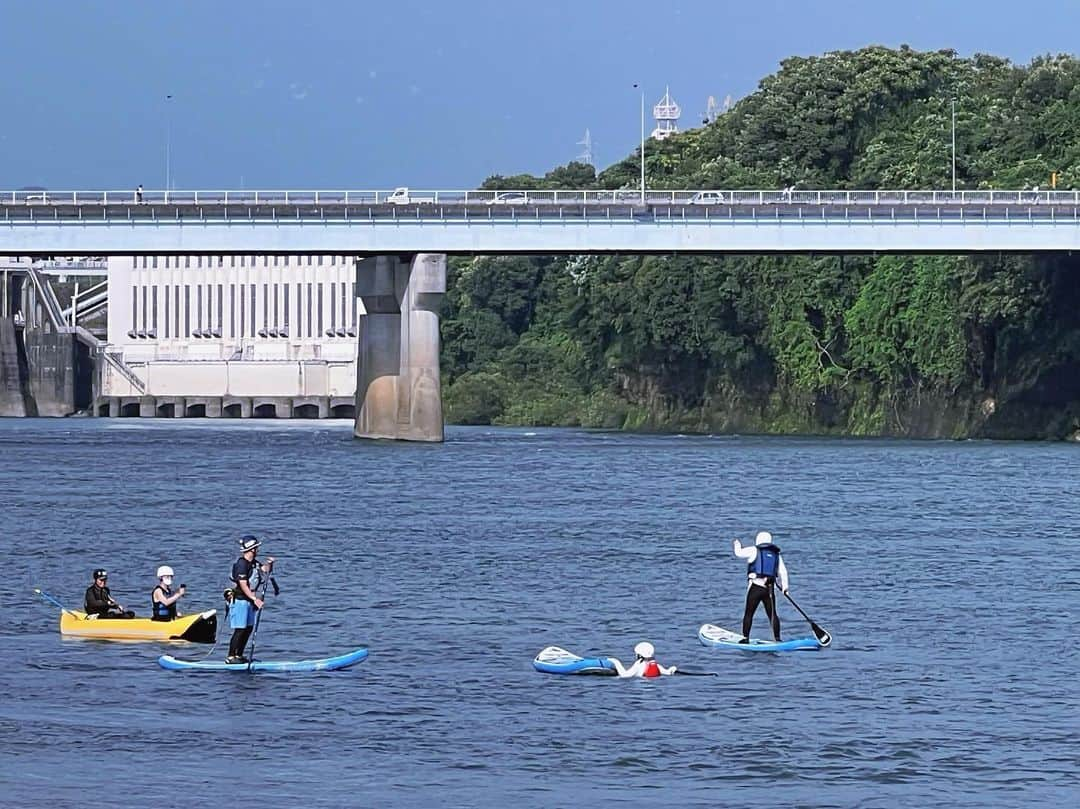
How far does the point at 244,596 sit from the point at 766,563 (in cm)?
877

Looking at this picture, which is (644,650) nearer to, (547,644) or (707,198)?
(547,644)

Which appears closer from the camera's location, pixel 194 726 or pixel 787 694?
pixel 194 726

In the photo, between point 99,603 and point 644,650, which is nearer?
point 644,650

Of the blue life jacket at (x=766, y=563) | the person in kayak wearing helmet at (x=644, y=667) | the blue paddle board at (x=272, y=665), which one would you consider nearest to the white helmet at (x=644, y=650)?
the person in kayak wearing helmet at (x=644, y=667)

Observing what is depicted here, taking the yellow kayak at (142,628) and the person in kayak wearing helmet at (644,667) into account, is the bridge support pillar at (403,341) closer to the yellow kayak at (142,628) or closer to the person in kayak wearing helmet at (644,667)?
the yellow kayak at (142,628)

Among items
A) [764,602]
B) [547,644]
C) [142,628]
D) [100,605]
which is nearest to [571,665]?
[547,644]

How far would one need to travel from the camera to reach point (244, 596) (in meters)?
36.8

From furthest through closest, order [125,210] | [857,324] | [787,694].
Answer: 1. [857,324]
2. [125,210]
3. [787,694]

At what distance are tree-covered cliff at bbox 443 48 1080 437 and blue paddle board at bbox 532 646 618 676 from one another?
3520 inches

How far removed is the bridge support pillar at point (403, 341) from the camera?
11894 cm

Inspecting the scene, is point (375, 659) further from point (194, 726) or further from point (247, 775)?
point (247, 775)

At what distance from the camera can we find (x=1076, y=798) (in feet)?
92.4

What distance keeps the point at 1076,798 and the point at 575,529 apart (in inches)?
1489

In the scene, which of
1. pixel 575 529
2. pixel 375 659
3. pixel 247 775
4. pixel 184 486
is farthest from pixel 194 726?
pixel 184 486
